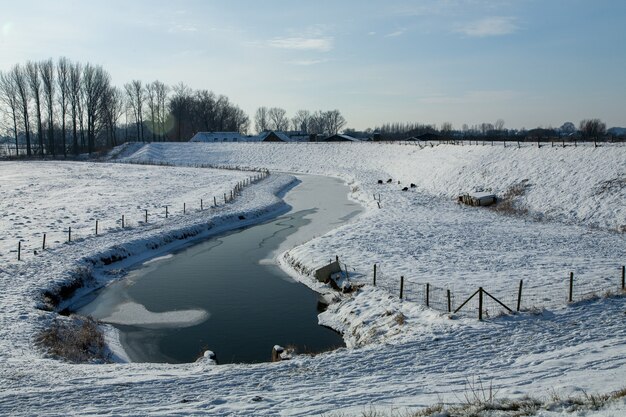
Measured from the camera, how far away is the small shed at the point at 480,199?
47062mm

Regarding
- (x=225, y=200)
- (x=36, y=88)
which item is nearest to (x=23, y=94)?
(x=36, y=88)

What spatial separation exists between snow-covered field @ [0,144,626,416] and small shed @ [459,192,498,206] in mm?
1990

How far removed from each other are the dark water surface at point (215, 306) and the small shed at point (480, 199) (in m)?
19.8

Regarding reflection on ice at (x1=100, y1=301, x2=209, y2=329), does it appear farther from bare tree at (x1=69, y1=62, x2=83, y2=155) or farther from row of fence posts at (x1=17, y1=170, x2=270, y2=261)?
bare tree at (x1=69, y1=62, x2=83, y2=155)

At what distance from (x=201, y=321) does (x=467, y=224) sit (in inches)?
924

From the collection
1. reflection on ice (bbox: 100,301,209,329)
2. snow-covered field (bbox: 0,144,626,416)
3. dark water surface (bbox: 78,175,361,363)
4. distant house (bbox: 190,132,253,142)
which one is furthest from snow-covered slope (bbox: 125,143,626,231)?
distant house (bbox: 190,132,253,142)

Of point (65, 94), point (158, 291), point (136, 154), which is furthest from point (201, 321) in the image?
point (65, 94)

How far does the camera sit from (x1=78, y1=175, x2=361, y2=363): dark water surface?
18.7 m

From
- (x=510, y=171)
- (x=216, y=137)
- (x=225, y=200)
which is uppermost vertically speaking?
(x=216, y=137)

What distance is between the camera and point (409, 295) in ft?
68.8

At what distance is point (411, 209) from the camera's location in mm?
45156

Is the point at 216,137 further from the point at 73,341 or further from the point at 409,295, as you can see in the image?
the point at 73,341

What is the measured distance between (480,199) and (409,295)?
95.0 ft

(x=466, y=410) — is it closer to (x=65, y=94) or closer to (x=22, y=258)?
(x=22, y=258)
